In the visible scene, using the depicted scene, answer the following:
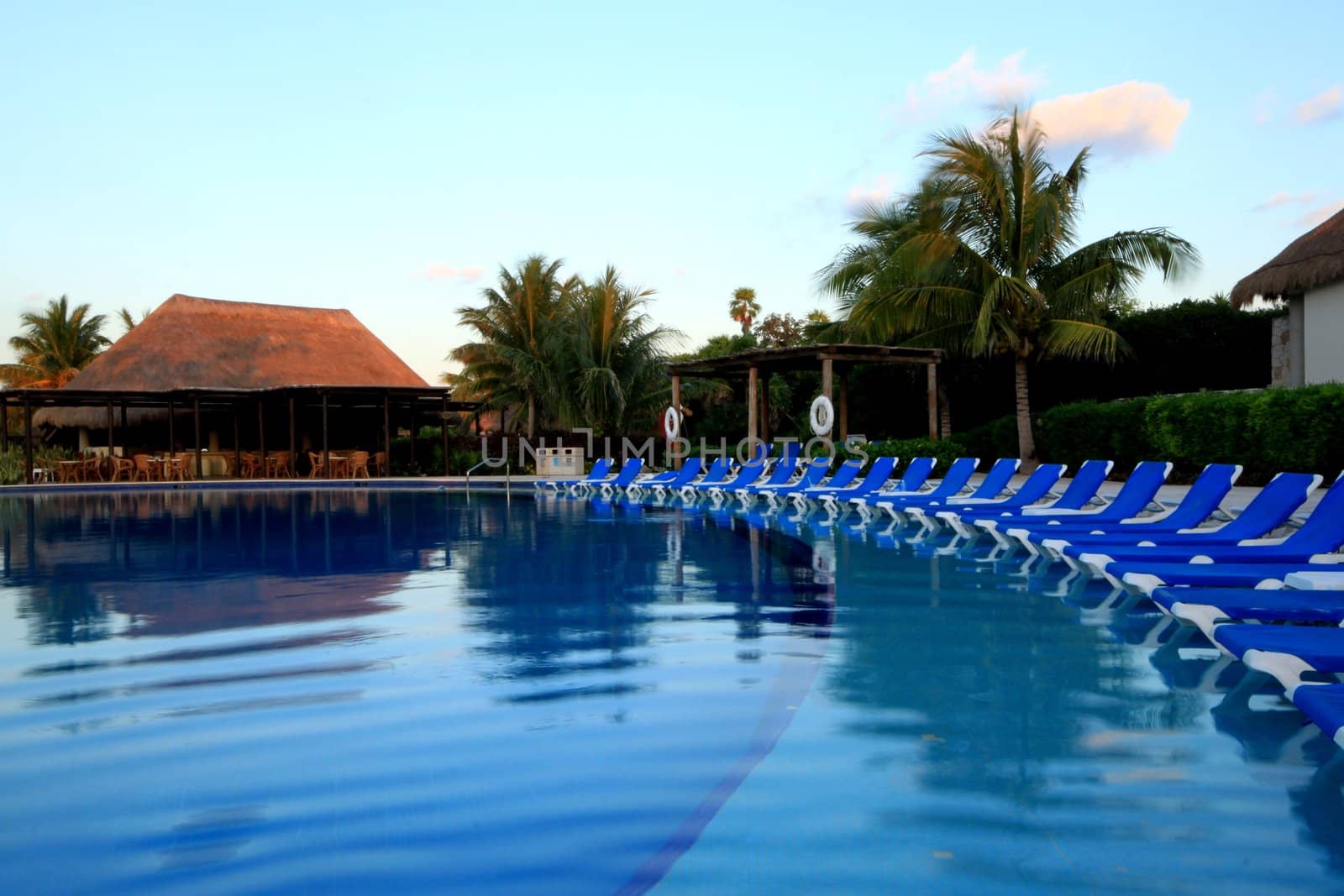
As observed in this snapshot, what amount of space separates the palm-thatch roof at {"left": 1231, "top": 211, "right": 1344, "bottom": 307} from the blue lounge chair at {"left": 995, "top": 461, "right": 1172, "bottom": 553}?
7604 mm

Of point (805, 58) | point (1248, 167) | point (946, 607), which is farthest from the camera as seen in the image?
point (805, 58)

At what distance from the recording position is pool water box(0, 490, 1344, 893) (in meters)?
2.62

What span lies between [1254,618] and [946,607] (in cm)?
183

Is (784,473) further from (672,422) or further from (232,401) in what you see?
(232,401)

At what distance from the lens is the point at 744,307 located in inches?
1666

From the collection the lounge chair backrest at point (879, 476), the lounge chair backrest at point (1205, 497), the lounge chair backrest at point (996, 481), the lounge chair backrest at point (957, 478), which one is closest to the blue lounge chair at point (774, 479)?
the lounge chair backrest at point (879, 476)

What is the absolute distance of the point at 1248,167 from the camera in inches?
621

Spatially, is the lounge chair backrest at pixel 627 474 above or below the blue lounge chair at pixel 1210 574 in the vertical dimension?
above

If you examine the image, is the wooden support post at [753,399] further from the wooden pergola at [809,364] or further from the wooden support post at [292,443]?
the wooden support post at [292,443]

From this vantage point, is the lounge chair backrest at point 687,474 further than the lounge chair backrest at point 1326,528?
Yes

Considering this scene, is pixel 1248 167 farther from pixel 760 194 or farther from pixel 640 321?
pixel 640 321

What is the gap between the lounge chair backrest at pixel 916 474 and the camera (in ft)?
39.5

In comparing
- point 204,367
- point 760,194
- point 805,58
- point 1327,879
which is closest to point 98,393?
point 204,367

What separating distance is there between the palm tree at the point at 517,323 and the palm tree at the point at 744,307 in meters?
17.2
